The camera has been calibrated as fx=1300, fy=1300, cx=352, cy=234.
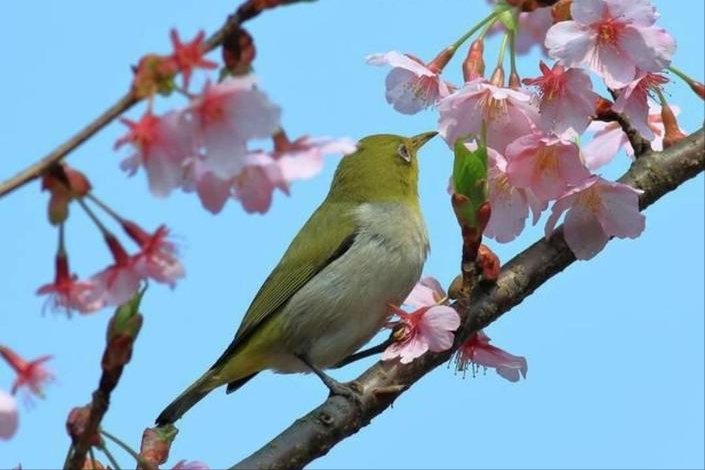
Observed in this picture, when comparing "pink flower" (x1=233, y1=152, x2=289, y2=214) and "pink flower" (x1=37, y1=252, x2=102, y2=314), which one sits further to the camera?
"pink flower" (x1=37, y1=252, x2=102, y2=314)

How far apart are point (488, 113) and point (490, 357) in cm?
79

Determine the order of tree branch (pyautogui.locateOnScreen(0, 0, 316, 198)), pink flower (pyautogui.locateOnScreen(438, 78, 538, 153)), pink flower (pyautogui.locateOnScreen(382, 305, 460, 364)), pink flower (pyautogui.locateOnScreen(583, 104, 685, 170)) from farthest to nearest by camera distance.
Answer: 1. pink flower (pyautogui.locateOnScreen(583, 104, 685, 170))
2. pink flower (pyautogui.locateOnScreen(438, 78, 538, 153))
3. pink flower (pyautogui.locateOnScreen(382, 305, 460, 364))
4. tree branch (pyautogui.locateOnScreen(0, 0, 316, 198))

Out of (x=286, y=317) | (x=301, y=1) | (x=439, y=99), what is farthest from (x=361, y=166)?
(x=301, y=1)

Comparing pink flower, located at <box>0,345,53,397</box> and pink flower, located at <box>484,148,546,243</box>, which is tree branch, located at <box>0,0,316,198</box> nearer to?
pink flower, located at <box>0,345,53,397</box>

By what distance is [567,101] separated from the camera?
4047 mm

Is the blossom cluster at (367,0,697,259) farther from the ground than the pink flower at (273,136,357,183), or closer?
farther from the ground

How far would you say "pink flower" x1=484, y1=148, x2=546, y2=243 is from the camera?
4.30 metres

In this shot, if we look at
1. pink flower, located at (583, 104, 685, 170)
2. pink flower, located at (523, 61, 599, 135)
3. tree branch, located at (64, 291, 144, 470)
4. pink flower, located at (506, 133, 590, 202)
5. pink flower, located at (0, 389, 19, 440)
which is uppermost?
pink flower, located at (583, 104, 685, 170)

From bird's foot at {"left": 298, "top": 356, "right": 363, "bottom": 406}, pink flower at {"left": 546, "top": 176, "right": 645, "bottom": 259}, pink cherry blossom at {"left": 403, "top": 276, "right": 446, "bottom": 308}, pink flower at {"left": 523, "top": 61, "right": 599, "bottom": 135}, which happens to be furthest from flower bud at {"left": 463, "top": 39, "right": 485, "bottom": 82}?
bird's foot at {"left": 298, "top": 356, "right": 363, "bottom": 406}

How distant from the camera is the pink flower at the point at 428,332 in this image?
3.85 metres

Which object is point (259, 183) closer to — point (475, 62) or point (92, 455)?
point (92, 455)

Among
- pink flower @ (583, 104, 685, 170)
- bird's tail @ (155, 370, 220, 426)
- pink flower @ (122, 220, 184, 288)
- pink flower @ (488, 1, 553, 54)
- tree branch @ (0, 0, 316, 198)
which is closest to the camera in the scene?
tree branch @ (0, 0, 316, 198)

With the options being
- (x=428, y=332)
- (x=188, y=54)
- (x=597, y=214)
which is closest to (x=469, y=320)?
(x=428, y=332)

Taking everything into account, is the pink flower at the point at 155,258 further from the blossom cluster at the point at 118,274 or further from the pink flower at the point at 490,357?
the pink flower at the point at 490,357
